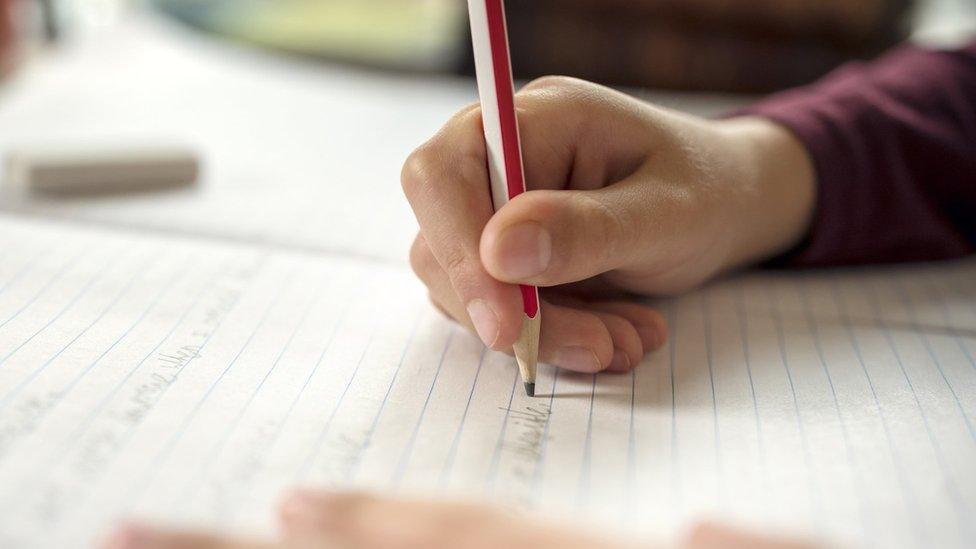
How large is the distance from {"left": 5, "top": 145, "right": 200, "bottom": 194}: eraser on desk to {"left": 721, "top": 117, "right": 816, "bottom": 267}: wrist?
0.40m

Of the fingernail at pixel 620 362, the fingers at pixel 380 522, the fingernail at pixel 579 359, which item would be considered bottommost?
the fingernail at pixel 620 362

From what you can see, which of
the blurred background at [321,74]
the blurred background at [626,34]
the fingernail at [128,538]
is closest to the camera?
the fingernail at [128,538]

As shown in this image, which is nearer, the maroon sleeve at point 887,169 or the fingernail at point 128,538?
the fingernail at point 128,538

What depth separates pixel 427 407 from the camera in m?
0.37

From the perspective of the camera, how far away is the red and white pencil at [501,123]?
35cm

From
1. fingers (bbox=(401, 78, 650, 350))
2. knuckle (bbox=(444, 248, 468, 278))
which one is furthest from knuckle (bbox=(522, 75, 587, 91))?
knuckle (bbox=(444, 248, 468, 278))

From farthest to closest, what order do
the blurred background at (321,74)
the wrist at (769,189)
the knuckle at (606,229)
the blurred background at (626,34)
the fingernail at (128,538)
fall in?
the blurred background at (626,34), the blurred background at (321,74), the wrist at (769,189), the knuckle at (606,229), the fingernail at (128,538)

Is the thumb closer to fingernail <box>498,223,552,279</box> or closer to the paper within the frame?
fingernail <box>498,223,552,279</box>

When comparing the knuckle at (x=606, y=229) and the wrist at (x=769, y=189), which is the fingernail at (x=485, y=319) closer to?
the knuckle at (x=606, y=229)

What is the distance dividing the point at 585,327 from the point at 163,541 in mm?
208

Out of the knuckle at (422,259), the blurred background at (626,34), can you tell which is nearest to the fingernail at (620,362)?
the knuckle at (422,259)

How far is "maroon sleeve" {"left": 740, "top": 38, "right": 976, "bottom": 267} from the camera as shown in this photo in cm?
55

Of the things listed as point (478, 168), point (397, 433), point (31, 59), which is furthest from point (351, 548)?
point (31, 59)

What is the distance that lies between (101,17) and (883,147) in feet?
3.22
